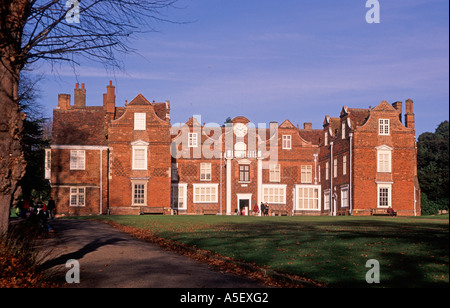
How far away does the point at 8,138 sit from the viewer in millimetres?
11789

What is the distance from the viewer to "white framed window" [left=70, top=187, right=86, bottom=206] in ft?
174

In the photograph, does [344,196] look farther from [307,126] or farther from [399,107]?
[307,126]

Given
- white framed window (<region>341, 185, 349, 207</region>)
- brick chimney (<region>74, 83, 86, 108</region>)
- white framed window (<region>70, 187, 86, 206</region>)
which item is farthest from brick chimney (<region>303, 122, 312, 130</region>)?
white framed window (<region>70, 187, 86, 206</region>)

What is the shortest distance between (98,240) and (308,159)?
4527cm

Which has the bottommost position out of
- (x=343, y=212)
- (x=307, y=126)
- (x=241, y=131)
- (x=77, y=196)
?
(x=343, y=212)

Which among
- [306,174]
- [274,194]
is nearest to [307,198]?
[306,174]

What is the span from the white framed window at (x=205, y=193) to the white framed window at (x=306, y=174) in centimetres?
1108

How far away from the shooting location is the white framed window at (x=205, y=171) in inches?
2466

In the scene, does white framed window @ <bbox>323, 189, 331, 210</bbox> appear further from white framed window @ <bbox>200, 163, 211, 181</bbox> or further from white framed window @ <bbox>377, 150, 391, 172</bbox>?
white framed window @ <bbox>200, 163, 211, 181</bbox>

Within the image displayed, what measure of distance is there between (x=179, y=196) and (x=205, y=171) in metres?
4.43
